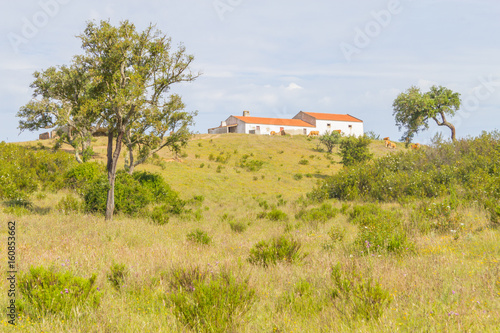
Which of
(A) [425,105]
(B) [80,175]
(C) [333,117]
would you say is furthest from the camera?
(C) [333,117]

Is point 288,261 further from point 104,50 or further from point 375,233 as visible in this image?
point 104,50

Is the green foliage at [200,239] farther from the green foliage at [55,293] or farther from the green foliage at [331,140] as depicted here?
the green foliage at [331,140]

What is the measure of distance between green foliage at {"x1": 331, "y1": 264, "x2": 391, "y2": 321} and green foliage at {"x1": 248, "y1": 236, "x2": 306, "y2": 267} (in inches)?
85.2

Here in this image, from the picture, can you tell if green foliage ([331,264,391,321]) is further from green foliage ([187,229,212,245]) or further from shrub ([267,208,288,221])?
shrub ([267,208,288,221])

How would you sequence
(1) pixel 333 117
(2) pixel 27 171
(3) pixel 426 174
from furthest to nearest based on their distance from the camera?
(1) pixel 333 117, (2) pixel 27 171, (3) pixel 426 174

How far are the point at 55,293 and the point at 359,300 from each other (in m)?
3.72

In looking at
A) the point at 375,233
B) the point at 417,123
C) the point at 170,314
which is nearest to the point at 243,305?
the point at 170,314

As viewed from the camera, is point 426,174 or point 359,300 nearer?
point 359,300

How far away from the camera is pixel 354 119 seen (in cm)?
8419

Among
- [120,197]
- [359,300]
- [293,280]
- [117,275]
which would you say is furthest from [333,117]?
[359,300]

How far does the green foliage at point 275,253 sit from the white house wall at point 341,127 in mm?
72874

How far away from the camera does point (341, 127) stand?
81000 millimetres

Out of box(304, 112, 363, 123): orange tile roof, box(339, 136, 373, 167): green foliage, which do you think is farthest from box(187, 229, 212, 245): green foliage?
box(304, 112, 363, 123): orange tile roof

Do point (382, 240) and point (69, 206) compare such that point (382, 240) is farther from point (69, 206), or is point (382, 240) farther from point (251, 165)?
point (251, 165)
